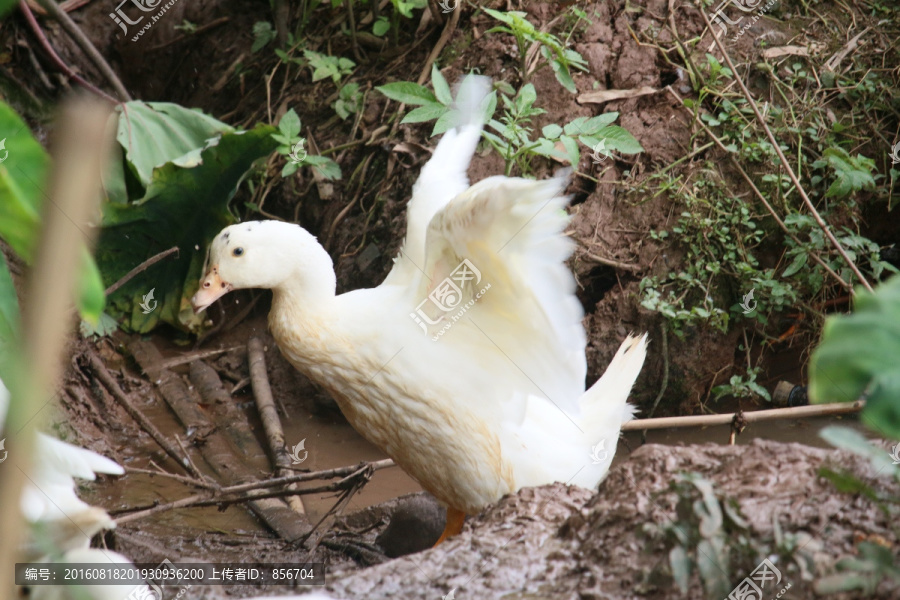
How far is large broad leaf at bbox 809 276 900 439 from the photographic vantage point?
42.7 inches

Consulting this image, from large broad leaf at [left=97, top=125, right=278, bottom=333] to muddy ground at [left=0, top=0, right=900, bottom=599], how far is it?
232 mm

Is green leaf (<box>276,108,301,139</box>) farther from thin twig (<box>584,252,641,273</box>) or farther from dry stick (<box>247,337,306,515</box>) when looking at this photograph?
thin twig (<box>584,252,641,273</box>)

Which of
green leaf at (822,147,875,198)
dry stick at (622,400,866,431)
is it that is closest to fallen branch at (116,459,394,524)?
dry stick at (622,400,866,431)

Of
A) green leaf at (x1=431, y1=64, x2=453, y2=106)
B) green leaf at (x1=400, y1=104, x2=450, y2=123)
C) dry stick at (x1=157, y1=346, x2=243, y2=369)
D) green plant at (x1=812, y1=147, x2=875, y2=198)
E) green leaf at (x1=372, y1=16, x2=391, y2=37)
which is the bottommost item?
dry stick at (x1=157, y1=346, x2=243, y2=369)

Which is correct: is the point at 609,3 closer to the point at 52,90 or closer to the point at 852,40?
the point at 852,40

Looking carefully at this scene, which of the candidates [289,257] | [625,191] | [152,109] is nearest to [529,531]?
[289,257]

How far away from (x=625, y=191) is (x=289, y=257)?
1847 millimetres

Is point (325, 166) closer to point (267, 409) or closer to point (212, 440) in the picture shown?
point (267, 409)

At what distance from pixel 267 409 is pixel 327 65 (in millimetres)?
1867

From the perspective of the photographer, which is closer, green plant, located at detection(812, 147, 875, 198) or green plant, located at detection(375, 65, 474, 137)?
green plant, located at detection(375, 65, 474, 137)

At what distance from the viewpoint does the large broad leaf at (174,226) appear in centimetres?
396

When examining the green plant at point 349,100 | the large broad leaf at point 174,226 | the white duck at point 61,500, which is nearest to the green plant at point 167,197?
the large broad leaf at point 174,226

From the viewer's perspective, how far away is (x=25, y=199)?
0.95 metres

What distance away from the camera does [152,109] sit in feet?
13.7
